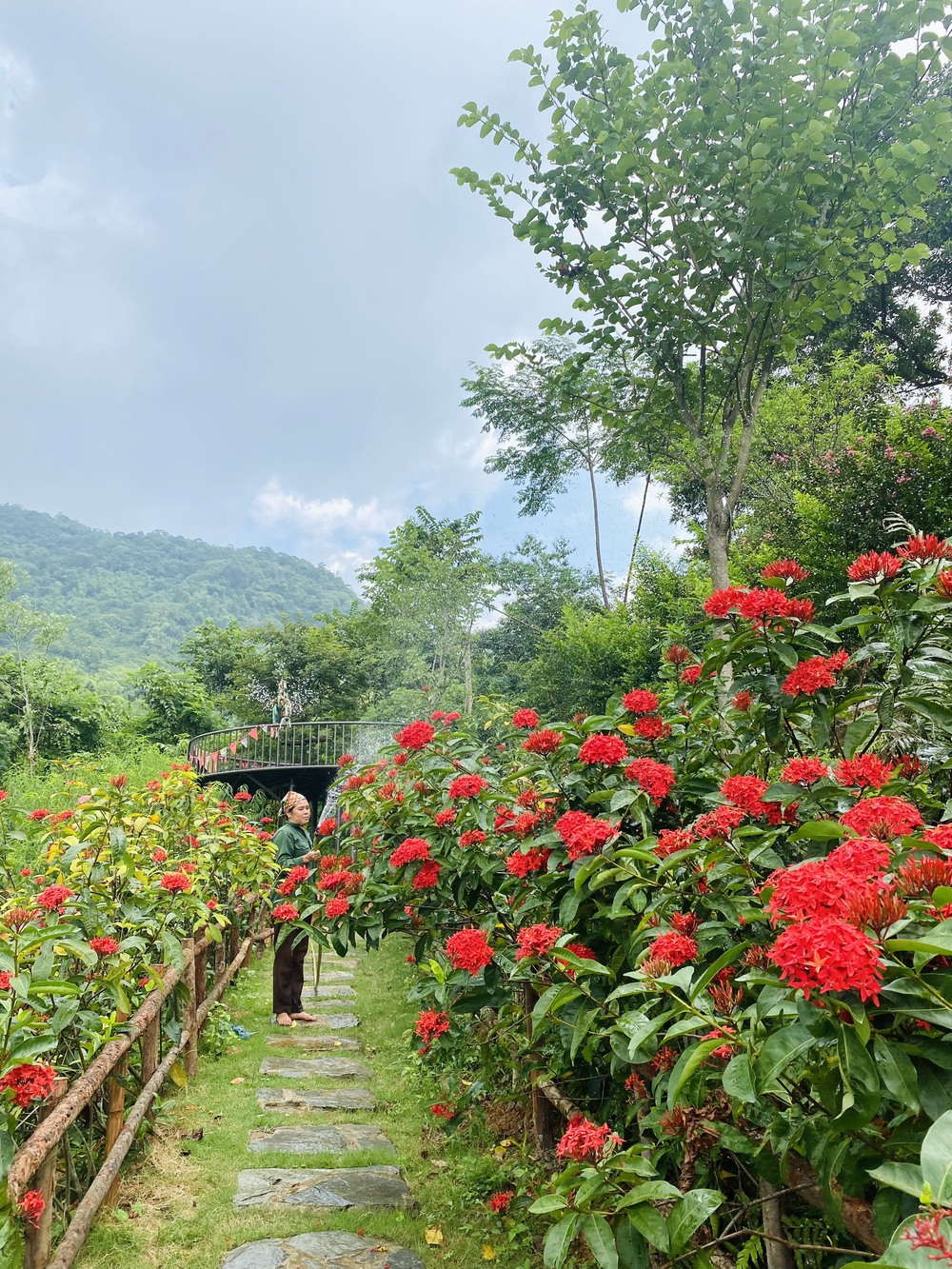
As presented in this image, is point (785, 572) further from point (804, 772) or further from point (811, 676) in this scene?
point (804, 772)

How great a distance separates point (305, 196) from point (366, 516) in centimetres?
13208

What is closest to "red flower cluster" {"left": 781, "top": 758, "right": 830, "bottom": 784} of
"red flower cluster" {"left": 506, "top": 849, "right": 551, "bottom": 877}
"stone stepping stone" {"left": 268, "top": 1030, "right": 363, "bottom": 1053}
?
"red flower cluster" {"left": 506, "top": 849, "right": 551, "bottom": 877}

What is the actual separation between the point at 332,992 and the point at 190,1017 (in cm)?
229

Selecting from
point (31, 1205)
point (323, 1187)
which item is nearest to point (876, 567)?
point (31, 1205)

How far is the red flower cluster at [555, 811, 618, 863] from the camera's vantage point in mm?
1414

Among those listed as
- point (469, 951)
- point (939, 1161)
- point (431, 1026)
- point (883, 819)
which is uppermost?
point (883, 819)

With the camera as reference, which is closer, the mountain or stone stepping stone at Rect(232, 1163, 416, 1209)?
stone stepping stone at Rect(232, 1163, 416, 1209)

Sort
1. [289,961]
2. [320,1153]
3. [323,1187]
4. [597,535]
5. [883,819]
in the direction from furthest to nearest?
[597,535], [289,961], [320,1153], [323,1187], [883,819]

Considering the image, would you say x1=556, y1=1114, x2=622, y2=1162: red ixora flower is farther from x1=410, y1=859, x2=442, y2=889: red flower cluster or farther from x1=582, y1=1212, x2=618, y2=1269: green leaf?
x1=410, y1=859, x2=442, y2=889: red flower cluster

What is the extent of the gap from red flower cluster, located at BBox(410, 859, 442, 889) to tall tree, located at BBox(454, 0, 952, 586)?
220cm

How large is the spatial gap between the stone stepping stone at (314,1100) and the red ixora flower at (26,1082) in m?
2.02

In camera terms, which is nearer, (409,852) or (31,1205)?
(31,1205)

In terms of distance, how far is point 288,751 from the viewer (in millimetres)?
11969

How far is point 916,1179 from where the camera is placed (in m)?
0.63
